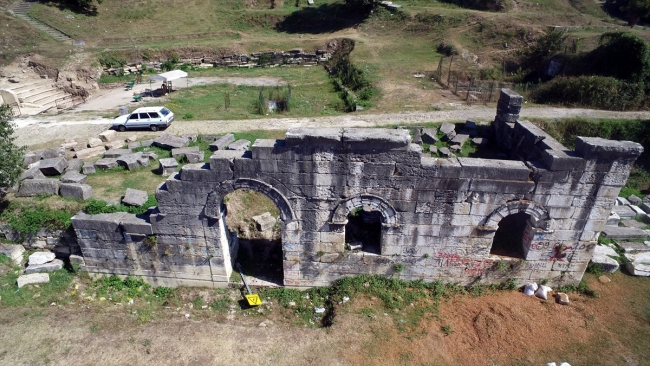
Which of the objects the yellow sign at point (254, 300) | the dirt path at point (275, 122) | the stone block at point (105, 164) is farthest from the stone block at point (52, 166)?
the yellow sign at point (254, 300)

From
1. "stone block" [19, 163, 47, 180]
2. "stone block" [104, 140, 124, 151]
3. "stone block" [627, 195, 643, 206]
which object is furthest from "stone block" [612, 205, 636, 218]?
"stone block" [19, 163, 47, 180]

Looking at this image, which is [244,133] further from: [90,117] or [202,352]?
[202,352]

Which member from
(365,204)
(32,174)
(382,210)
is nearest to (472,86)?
(382,210)

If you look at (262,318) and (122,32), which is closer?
(262,318)

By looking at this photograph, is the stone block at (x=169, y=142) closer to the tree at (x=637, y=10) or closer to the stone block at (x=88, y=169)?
the stone block at (x=88, y=169)

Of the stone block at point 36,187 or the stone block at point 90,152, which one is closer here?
the stone block at point 36,187

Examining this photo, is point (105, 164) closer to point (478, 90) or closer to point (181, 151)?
point (181, 151)

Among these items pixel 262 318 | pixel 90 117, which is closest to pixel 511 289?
pixel 262 318
